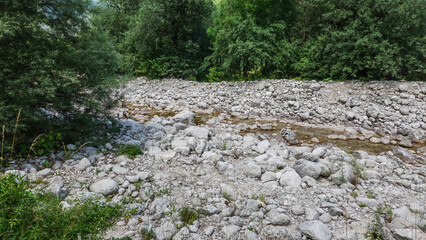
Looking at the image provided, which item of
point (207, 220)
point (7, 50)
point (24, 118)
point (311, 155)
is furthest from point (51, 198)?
point (311, 155)

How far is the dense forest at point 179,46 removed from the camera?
4246 millimetres

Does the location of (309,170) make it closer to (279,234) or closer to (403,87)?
(279,234)

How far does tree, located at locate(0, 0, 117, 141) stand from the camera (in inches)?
160

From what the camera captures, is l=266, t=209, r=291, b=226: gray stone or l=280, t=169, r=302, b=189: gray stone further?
l=280, t=169, r=302, b=189: gray stone

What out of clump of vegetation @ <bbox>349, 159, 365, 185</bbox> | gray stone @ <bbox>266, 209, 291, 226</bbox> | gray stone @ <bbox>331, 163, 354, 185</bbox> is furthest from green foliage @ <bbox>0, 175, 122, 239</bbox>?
clump of vegetation @ <bbox>349, 159, 365, 185</bbox>

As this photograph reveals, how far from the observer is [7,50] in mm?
4062

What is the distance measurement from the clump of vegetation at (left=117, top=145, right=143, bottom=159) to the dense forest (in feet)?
3.32

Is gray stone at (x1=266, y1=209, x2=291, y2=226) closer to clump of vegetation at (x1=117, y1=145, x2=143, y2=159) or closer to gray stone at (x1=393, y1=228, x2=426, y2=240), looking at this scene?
gray stone at (x1=393, y1=228, x2=426, y2=240)

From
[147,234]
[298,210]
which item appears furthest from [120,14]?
[298,210]

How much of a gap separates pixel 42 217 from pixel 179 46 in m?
17.2

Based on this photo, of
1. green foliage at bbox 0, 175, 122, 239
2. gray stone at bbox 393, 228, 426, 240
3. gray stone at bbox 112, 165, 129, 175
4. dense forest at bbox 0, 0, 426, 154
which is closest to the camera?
green foliage at bbox 0, 175, 122, 239

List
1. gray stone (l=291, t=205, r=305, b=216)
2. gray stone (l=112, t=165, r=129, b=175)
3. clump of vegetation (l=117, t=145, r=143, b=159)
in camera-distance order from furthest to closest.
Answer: clump of vegetation (l=117, t=145, r=143, b=159) → gray stone (l=112, t=165, r=129, b=175) → gray stone (l=291, t=205, r=305, b=216)

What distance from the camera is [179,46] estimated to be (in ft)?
60.0

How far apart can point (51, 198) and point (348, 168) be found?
580 centimetres
